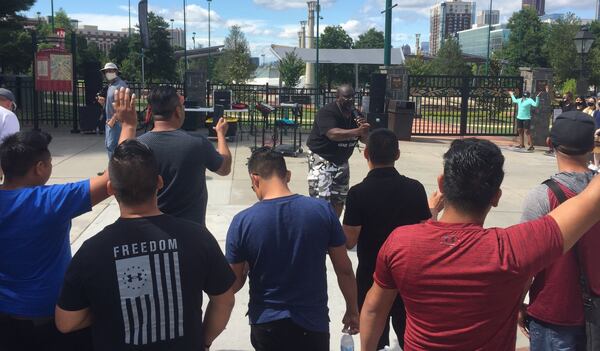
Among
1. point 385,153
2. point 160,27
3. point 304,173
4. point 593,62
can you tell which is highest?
point 160,27

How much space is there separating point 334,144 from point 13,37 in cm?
1790

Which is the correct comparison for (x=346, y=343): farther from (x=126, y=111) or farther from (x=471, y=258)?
(x=126, y=111)

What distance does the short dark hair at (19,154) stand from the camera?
2.57 metres

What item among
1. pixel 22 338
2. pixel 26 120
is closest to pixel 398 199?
pixel 22 338

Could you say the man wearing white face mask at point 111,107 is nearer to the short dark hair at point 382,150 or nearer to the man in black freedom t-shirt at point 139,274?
the short dark hair at point 382,150

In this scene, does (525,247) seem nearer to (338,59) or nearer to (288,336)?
(288,336)

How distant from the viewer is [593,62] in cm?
3941

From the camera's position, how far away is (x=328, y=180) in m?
6.15

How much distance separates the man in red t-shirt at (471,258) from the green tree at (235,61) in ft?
157

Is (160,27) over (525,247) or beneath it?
over

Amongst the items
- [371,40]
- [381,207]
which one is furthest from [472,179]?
[371,40]

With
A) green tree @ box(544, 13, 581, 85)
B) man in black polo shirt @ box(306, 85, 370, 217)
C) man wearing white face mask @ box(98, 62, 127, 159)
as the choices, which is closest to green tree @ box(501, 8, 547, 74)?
green tree @ box(544, 13, 581, 85)

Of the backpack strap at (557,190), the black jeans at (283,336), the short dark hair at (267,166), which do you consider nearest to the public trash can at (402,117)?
the short dark hair at (267,166)

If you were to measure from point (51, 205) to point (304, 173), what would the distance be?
8421mm
